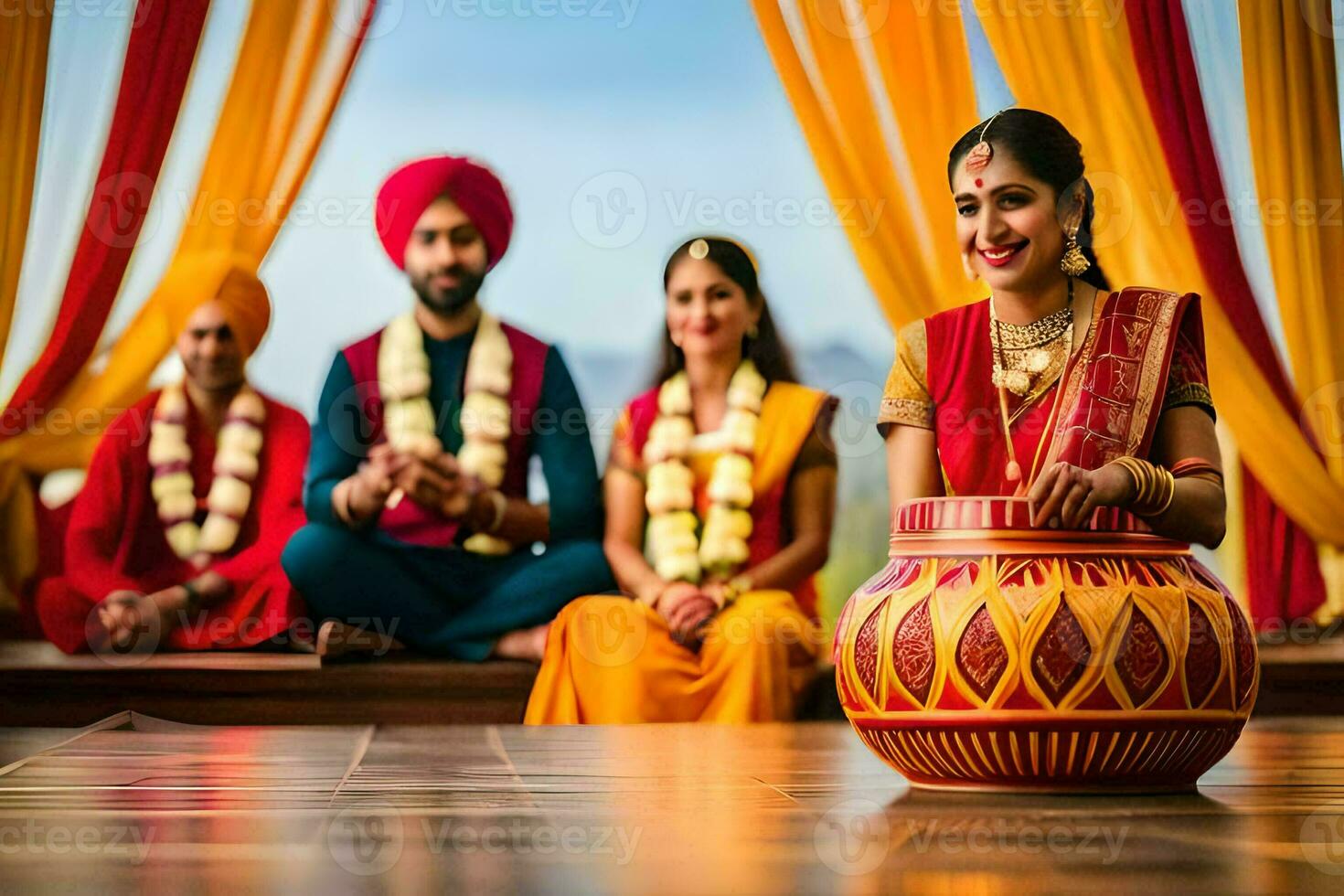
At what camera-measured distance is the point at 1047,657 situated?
0.94 m

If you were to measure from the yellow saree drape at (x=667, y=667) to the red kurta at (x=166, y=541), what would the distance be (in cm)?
52

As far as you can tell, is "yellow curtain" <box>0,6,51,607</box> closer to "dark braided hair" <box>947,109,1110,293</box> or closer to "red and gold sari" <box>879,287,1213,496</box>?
"red and gold sari" <box>879,287,1213,496</box>

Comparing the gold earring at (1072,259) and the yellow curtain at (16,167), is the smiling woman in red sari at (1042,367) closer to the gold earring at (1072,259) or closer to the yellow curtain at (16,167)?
the gold earring at (1072,259)

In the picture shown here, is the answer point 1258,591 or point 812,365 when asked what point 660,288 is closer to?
point 812,365

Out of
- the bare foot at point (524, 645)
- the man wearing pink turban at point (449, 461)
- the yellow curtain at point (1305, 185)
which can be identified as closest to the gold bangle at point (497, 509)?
the man wearing pink turban at point (449, 461)

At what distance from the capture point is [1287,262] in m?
3.18

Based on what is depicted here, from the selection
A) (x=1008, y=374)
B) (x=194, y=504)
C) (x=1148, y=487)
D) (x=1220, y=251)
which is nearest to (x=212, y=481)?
(x=194, y=504)

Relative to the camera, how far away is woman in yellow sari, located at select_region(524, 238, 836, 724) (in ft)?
9.15

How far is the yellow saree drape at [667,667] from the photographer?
2777 mm

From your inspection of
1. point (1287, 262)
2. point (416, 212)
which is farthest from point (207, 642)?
point (1287, 262)

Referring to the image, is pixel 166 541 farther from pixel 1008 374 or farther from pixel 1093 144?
pixel 1008 374

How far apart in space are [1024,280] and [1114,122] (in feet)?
7.00

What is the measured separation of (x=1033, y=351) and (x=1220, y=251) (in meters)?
2.10

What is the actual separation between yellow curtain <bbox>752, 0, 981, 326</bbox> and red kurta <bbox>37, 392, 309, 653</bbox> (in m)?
1.16
